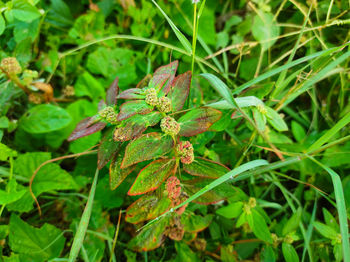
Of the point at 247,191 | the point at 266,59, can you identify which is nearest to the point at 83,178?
the point at 247,191

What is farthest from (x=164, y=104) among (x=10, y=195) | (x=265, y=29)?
(x=265, y=29)

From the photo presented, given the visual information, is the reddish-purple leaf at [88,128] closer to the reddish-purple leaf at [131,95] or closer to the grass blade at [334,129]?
the reddish-purple leaf at [131,95]

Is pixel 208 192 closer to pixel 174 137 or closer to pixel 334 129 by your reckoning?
pixel 174 137

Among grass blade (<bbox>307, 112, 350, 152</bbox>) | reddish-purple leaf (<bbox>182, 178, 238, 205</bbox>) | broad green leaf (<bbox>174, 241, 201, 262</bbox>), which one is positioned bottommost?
broad green leaf (<bbox>174, 241, 201, 262</bbox>)

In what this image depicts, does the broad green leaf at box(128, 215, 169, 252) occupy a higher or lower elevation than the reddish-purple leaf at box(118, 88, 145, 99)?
lower

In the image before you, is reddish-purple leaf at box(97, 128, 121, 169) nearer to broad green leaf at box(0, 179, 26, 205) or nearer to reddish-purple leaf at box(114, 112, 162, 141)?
reddish-purple leaf at box(114, 112, 162, 141)

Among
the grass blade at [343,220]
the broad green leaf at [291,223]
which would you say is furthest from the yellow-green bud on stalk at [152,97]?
the broad green leaf at [291,223]

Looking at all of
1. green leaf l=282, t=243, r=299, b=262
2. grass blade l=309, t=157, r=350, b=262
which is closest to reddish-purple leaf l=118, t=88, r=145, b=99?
grass blade l=309, t=157, r=350, b=262
